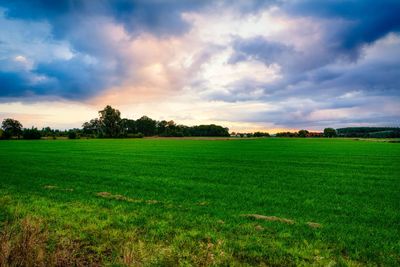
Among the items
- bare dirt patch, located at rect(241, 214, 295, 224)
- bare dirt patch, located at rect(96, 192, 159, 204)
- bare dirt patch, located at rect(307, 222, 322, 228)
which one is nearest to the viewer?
bare dirt patch, located at rect(307, 222, 322, 228)

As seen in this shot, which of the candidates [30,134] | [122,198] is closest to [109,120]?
[30,134]

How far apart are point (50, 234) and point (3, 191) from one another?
8851 mm

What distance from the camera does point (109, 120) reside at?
170m

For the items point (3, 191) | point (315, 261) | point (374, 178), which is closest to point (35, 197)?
point (3, 191)

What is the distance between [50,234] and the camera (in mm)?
8758

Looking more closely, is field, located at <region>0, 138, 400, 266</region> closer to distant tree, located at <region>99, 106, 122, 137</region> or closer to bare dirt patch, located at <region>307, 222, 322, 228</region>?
bare dirt patch, located at <region>307, 222, 322, 228</region>

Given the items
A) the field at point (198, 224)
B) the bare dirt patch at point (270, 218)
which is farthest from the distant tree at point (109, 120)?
the bare dirt patch at point (270, 218)

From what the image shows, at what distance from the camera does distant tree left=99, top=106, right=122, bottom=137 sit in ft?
556

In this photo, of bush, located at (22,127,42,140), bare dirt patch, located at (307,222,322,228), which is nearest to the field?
bare dirt patch, located at (307,222,322,228)

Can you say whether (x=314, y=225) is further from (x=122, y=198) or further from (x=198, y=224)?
(x=122, y=198)

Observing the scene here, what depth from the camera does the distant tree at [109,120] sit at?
556 feet

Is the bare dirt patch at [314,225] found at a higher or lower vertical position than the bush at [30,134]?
lower

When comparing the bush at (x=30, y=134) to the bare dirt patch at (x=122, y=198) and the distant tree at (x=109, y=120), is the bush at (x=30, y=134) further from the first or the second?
the bare dirt patch at (x=122, y=198)

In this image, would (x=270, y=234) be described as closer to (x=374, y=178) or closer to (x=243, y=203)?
(x=243, y=203)
